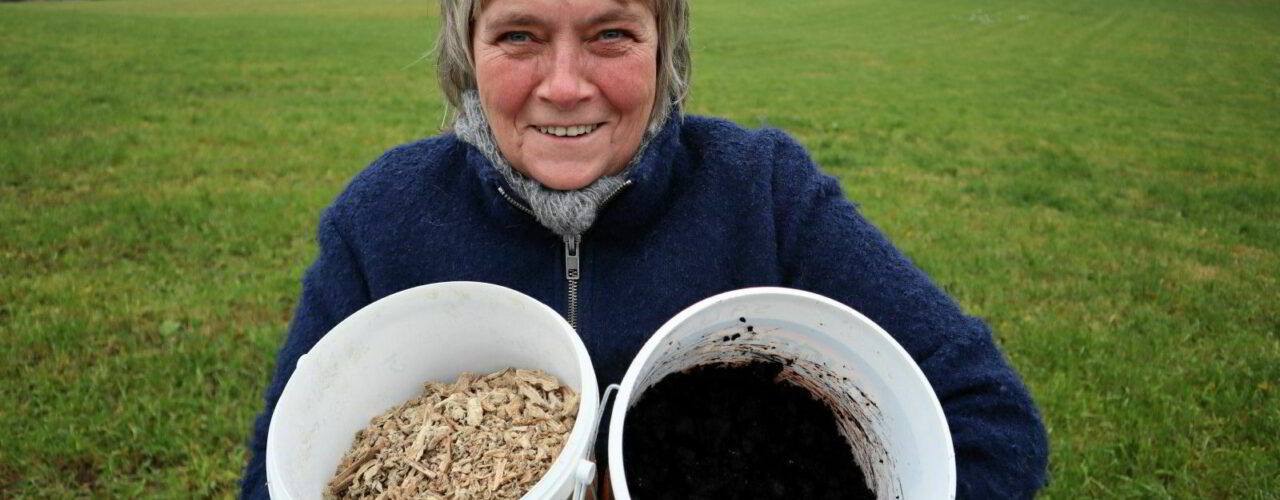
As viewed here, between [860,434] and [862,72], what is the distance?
15555 mm

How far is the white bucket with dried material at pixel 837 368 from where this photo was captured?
90cm

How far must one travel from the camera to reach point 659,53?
4.76 feet

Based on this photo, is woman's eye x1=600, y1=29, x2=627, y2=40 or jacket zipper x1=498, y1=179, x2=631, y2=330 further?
jacket zipper x1=498, y1=179, x2=631, y2=330

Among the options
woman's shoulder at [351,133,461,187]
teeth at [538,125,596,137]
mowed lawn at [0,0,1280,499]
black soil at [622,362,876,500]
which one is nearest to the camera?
black soil at [622,362,876,500]

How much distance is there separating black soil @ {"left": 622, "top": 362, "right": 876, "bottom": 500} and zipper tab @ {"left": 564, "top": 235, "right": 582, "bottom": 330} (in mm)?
403

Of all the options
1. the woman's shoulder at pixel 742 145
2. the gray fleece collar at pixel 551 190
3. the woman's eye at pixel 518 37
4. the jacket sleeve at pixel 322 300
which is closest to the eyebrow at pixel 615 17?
the woman's eye at pixel 518 37

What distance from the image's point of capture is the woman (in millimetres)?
1263

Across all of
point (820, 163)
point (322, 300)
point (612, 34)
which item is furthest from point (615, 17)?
point (820, 163)

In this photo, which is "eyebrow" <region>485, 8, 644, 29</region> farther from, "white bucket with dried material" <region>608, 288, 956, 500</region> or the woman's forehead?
"white bucket with dried material" <region>608, 288, 956, 500</region>

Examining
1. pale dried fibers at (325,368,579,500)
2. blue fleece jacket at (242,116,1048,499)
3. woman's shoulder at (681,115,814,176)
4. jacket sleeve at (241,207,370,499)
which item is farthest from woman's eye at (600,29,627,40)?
jacket sleeve at (241,207,370,499)

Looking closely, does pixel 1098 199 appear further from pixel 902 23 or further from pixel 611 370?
pixel 902 23

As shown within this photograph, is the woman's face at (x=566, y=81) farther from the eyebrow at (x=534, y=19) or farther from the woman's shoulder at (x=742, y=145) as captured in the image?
the woman's shoulder at (x=742, y=145)

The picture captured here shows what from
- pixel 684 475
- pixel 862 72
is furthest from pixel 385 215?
pixel 862 72

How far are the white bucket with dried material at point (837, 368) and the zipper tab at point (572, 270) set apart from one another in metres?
0.42
